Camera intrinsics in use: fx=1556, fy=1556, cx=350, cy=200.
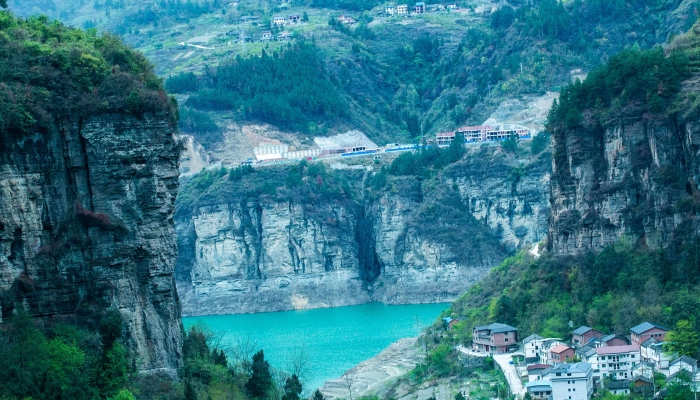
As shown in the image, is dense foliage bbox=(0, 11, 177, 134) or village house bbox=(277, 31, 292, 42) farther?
village house bbox=(277, 31, 292, 42)

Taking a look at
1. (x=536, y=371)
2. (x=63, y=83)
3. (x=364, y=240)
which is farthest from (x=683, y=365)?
(x=364, y=240)

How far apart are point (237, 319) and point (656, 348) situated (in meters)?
58.4

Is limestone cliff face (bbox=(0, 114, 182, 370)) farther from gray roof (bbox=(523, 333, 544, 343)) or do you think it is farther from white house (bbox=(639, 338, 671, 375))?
gray roof (bbox=(523, 333, 544, 343))

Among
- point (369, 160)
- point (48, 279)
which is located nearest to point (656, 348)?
point (48, 279)

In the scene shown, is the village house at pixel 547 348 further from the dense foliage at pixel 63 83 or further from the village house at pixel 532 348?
the dense foliage at pixel 63 83

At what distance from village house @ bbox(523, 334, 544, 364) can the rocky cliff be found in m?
5.53

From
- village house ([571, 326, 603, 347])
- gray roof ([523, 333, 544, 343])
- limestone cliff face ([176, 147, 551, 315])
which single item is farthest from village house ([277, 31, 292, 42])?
village house ([571, 326, 603, 347])

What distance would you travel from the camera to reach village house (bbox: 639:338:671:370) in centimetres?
5366

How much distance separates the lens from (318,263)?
121 metres

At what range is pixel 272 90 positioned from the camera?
457 ft

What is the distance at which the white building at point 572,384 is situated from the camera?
173 ft

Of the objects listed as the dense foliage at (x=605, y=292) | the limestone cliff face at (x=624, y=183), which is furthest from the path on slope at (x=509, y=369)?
the limestone cliff face at (x=624, y=183)

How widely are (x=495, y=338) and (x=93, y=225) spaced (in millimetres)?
28730

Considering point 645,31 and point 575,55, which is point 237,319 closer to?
point 575,55
